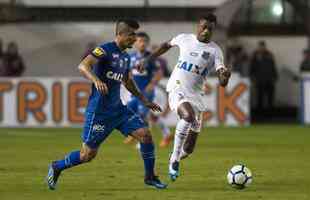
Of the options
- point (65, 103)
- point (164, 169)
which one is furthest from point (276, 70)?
point (164, 169)

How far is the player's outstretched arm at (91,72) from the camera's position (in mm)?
11961

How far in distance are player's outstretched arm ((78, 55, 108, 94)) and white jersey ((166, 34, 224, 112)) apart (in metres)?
2.47

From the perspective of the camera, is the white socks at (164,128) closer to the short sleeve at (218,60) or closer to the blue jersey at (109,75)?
the short sleeve at (218,60)

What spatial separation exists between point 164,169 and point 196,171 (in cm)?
56

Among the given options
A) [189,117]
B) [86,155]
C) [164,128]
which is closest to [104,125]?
[86,155]

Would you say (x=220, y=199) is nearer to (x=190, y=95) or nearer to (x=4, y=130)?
(x=190, y=95)

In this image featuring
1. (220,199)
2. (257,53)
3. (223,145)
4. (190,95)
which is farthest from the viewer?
(257,53)

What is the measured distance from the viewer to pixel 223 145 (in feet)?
68.6

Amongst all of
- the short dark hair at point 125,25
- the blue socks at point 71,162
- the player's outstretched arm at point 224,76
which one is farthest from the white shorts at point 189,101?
the blue socks at point 71,162

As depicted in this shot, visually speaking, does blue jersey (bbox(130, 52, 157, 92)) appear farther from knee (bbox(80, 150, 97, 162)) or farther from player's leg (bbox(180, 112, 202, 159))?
knee (bbox(80, 150, 97, 162))

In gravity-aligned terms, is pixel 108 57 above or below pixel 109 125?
above

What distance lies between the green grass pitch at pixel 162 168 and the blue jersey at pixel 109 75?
3.43 ft

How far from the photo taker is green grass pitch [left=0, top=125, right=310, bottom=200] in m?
12.6

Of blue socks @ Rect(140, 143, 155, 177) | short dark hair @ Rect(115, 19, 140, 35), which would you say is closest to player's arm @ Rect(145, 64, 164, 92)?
blue socks @ Rect(140, 143, 155, 177)
